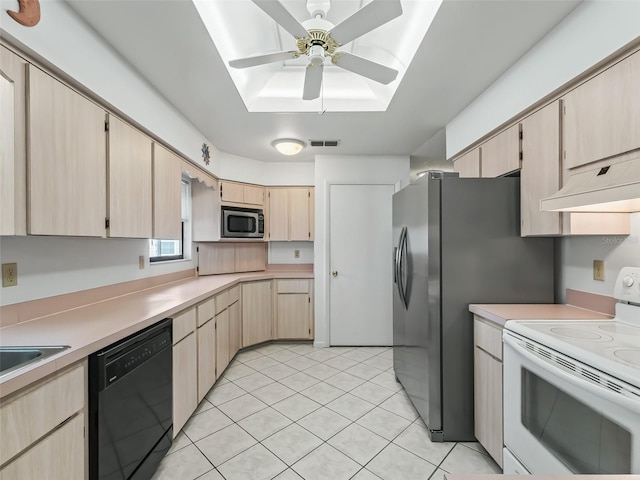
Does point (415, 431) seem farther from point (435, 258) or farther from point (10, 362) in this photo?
point (10, 362)

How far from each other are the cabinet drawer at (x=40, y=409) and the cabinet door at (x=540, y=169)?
94.9 inches

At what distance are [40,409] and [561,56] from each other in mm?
2757

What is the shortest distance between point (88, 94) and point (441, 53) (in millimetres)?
2031

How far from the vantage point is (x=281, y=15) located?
132cm

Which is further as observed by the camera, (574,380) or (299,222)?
(299,222)

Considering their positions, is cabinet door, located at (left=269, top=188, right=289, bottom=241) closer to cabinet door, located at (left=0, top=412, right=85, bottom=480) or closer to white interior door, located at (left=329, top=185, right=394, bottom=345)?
white interior door, located at (left=329, top=185, right=394, bottom=345)

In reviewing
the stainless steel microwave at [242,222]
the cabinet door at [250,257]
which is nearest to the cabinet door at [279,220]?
the stainless steel microwave at [242,222]

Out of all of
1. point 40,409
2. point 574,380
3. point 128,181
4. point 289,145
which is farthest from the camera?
point 289,145

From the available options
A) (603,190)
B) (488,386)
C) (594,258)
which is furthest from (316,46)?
(488,386)

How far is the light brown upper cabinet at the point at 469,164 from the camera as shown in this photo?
241cm

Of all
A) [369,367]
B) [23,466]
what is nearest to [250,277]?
[369,367]

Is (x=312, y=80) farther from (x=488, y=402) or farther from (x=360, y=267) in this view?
(x=360, y=267)

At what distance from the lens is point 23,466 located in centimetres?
88

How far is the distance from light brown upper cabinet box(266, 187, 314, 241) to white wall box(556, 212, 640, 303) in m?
2.81
